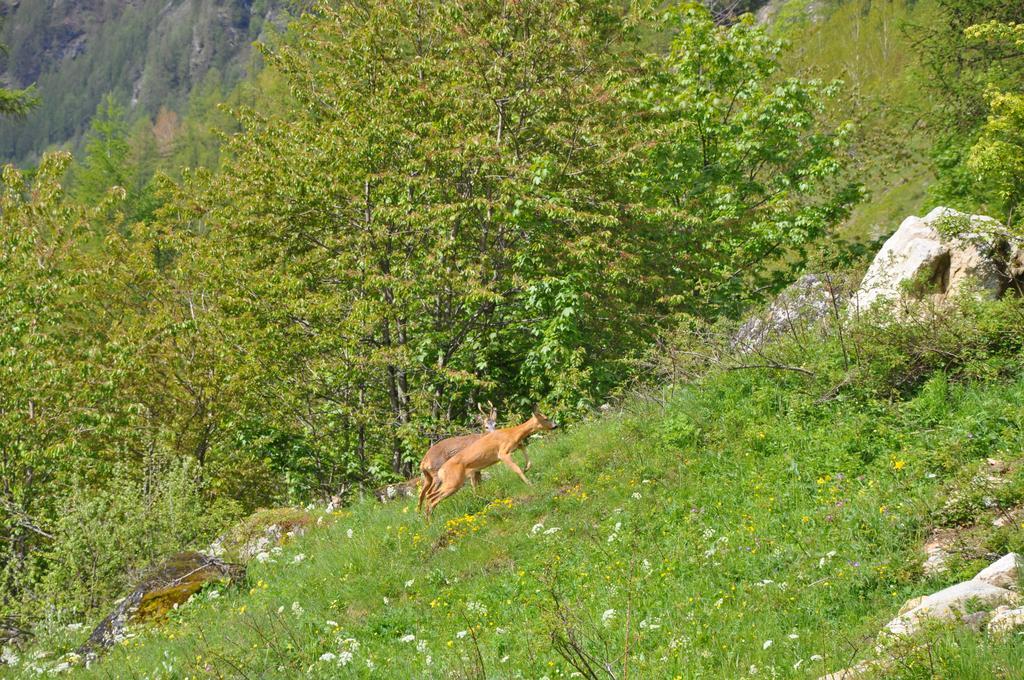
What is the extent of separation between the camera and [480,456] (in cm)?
916

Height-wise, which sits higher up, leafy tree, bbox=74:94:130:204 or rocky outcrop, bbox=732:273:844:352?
leafy tree, bbox=74:94:130:204

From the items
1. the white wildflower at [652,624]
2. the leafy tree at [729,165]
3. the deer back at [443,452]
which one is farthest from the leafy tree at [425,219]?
the white wildflower at [652,624]

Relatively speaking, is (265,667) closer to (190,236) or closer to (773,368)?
(773,368)

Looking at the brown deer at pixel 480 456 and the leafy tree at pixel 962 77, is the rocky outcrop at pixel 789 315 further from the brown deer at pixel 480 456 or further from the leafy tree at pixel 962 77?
the leafy tree at pixel 962 77

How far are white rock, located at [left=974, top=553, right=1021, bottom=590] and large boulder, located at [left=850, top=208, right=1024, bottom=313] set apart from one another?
459cm

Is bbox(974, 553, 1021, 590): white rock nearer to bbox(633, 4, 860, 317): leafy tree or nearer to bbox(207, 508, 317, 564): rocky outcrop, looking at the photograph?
bbox(207, 508, 317, 564): rocky outcrop

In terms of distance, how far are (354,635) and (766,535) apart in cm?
407

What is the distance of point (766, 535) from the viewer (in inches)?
269

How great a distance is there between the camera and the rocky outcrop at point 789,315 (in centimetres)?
1044

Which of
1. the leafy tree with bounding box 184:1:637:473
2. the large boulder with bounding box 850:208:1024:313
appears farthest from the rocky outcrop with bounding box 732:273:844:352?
the leafy tree with bounding box 184:1:637:473

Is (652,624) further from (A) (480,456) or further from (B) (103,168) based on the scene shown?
(B) (103,168)

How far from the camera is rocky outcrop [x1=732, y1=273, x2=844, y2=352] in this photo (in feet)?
34.2

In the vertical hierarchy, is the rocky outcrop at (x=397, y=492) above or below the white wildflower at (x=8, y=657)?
below

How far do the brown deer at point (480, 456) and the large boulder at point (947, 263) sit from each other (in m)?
4.48
